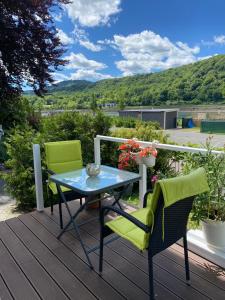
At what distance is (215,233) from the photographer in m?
2.21

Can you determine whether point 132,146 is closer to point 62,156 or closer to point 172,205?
point 62,156

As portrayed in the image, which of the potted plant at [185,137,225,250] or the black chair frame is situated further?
the potted plant at [185,137,225,250]

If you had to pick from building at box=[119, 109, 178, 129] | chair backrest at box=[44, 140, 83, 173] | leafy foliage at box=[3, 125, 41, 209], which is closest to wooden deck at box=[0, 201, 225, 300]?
chair backrest at box=[44, 140, 83, 173]

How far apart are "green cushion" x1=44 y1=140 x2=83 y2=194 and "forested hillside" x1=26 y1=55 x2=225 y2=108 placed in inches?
1075

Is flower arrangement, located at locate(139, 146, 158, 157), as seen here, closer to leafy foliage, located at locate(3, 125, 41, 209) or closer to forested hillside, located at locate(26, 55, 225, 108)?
leafy foliage, located at locate(3, 125, 41, 209)

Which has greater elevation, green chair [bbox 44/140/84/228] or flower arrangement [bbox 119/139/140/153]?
flower arrangement [bbox 119/139/140/153]

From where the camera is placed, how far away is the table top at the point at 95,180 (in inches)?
91.0

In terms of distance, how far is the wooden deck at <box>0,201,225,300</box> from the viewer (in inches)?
74.2

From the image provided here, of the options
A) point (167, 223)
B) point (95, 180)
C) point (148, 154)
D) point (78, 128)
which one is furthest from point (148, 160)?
point (78, 128)

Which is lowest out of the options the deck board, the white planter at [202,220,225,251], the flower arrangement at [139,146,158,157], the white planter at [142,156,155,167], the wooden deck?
the deck board

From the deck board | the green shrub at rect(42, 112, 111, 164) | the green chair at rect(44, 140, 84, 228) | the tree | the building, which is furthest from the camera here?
the building

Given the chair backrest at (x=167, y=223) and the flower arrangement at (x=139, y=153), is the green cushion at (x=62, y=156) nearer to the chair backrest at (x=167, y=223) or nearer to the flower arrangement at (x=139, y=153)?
the flower arrangement at (x=139, y=153)

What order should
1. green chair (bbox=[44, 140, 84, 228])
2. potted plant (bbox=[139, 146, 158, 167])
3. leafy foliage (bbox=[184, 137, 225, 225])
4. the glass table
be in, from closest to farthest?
leafy foliage (bbox=[184, 137, 225, 225]) < the glass table < potted plant (bbox=[139, 146, 158, 167]) < green chair (bbox=[44, 140, 84, 228])

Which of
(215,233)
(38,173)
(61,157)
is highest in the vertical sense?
(61,157)
